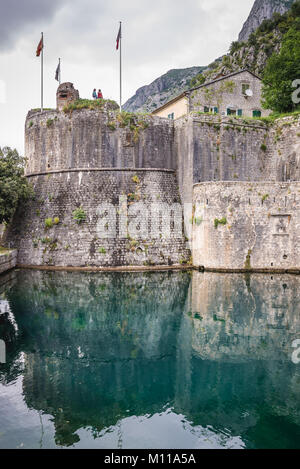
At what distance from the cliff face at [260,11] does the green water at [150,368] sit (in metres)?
76.1

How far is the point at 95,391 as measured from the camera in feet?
25.4

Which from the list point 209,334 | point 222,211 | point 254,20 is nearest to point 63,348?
point 209,334

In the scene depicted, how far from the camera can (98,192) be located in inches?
874

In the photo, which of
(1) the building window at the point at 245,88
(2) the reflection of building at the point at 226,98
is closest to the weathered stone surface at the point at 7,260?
(2) the reflection of building at the point at 226,98

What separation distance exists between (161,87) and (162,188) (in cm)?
10654

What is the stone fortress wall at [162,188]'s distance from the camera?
19734 millimetres

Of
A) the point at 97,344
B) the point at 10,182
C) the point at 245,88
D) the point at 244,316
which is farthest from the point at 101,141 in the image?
the point at 97,344

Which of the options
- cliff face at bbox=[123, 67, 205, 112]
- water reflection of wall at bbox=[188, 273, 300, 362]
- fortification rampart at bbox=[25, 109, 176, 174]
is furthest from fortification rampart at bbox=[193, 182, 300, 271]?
cliff face at bbox=[123, 67, 205, 112]

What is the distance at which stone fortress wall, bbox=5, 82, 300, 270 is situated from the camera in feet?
64.7

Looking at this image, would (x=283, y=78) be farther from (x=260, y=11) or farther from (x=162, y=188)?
(x=260, y=11)

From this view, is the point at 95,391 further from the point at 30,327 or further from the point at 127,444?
the point at 30,327

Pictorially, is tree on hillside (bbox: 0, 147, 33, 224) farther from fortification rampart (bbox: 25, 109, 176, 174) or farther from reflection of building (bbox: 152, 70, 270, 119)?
reflection of building (bbox: 152, 70, 270, 119)

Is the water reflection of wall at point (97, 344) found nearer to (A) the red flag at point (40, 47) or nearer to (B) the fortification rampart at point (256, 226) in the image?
(B) the fortification rampart at point (256, 226)

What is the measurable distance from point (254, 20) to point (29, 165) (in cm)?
7308
